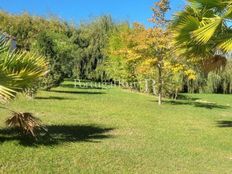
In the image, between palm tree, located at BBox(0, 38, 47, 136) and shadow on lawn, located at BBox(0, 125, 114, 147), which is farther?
shadow on lawn, located at BBox(0, 125, 114, 147)

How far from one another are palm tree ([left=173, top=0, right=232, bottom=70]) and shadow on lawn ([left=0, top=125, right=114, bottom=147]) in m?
3.44

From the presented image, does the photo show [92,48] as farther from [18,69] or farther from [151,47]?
[18,69]

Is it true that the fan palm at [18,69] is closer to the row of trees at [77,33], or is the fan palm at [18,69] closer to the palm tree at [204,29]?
the palm tree at [204,29]

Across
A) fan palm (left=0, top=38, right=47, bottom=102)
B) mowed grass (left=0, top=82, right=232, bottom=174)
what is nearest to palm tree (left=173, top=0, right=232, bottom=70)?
mowed grass (left=0, top=82, right=232, bottom=174)

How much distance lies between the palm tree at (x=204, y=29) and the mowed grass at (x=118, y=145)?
2.47 meters

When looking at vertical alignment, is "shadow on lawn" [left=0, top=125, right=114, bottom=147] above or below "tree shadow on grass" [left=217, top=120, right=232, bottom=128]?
above

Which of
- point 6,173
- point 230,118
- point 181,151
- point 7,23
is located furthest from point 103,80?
point 6,173

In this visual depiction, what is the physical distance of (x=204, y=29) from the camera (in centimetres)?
1163

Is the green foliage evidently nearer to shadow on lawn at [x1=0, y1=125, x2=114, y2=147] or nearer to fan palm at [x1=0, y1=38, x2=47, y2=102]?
shadow on lawn at [x1=0, y1=125, x2=114, y2=147]

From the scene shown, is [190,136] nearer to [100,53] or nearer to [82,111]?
[82,111]

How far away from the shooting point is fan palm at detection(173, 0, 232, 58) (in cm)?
1175

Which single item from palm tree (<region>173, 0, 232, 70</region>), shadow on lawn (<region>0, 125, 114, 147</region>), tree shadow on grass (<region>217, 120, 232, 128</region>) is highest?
palm tree (<region>173, 0, 232, 70</region>)

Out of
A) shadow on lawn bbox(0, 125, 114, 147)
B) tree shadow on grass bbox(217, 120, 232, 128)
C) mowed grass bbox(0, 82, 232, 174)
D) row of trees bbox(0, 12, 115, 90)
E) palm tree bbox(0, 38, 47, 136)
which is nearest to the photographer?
palm tree bbox(0, 38, 47, 136)

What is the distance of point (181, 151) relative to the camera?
991 cm
